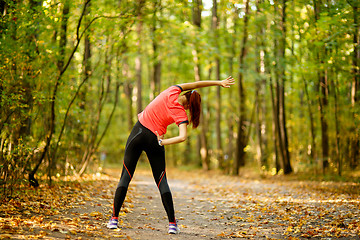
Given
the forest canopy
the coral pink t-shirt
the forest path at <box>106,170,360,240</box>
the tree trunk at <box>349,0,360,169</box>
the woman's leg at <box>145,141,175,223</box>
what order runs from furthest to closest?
the tree trunk at <box>349,0,360,169</box> → the forest canopy → the forest path at <box>106,170,360,240</box> → the woman's leg at <box>145,141,175,223</box> → the coral pink t-shirt

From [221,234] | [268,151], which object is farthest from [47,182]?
[268,151]

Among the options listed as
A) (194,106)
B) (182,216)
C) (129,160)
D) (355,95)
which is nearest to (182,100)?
(194,106)

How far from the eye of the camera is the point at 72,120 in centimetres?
891

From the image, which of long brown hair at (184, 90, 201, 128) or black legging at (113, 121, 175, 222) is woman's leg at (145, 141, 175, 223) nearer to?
black legging at (113, 121, 175, 222)

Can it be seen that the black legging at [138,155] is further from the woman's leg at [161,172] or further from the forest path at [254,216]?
the forest path at [254,216]

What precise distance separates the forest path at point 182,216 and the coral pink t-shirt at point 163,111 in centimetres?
148

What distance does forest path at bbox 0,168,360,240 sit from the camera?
4164 millimetres

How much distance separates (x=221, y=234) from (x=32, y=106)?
4.28 m

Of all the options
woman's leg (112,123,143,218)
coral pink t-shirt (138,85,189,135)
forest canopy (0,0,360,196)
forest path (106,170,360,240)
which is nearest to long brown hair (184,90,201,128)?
coral pink t-shirt (138,85,189,135)

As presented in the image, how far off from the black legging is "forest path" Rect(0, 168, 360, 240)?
0.47 meters

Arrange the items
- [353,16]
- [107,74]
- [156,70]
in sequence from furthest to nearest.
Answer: [156,70] < [107,74] < [353,16]

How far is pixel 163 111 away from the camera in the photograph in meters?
4.31

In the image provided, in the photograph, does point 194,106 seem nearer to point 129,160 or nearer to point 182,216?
point 129,160

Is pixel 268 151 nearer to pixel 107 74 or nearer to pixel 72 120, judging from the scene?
pixel 107 74
